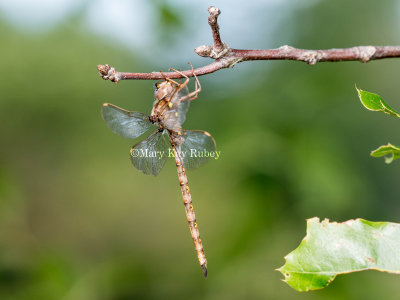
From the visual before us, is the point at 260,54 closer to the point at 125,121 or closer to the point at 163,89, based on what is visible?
the point at 163,89

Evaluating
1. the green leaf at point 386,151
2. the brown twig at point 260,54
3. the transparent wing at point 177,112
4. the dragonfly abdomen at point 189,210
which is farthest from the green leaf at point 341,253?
the transparent wing at point 177,112

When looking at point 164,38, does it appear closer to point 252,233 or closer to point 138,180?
point 252,233

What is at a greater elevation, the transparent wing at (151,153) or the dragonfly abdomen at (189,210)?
the transparent wing at (151,153)

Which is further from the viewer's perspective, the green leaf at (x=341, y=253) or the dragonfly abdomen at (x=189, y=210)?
the dragonfly abdomen at (x=189, y=210)

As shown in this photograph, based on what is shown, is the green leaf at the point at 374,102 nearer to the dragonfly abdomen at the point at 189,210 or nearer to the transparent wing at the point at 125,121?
the dragonfly abdomen at the point at 189,210

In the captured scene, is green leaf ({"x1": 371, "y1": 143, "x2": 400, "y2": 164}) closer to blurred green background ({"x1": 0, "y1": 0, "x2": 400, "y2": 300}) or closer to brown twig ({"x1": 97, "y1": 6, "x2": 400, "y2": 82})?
brown twig ({"x1": 97, "y1": 6, "x2": 400, "y2": 82})

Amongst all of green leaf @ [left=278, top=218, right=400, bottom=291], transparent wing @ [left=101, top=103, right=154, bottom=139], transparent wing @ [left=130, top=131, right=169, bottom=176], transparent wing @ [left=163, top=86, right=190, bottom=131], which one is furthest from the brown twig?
transparent wing @ [left=130, top=131, right=169, bottom=176]

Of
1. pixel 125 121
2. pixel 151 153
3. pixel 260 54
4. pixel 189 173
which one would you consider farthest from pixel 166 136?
pixel 189 173
